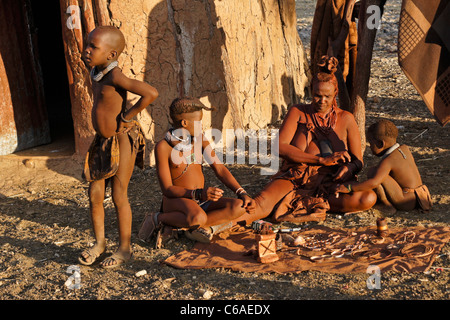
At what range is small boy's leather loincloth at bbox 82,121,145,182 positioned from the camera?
445 cm

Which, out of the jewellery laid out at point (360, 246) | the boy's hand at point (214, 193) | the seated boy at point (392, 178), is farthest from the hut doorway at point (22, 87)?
the seated boy at point (392, 178)

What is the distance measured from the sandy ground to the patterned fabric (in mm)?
936

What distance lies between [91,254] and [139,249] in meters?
0.42

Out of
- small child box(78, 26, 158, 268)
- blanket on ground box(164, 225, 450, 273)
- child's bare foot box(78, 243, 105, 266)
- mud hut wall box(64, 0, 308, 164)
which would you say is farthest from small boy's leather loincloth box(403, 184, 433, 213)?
mud hut wall box(64, 0, 308, 164)

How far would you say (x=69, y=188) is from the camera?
646 cm

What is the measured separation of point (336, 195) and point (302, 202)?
299 mm

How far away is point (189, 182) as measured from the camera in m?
5.00

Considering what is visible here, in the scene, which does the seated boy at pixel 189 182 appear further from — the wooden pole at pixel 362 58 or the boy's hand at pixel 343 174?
the wooden pole at pixel 362 58

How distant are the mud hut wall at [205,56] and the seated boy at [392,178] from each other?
241cm

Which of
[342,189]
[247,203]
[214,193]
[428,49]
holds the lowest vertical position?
[342,189]

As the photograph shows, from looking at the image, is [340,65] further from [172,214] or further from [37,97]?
[37,97]

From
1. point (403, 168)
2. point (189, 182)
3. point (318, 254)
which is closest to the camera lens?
point (318, 254)

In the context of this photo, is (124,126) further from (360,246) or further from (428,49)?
(428,49)

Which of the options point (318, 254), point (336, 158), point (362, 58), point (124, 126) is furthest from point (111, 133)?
point (362, 58)
